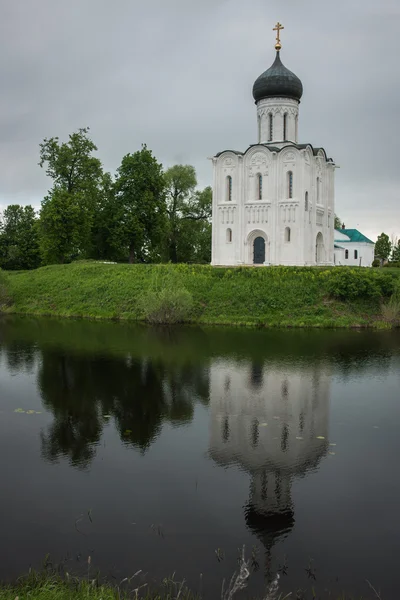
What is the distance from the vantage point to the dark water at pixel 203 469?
666 cm

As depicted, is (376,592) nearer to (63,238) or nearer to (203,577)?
(203,577)

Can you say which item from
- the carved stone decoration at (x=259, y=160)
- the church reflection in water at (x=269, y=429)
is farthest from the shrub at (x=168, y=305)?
the carved stone decoration at (x=259, y=160)

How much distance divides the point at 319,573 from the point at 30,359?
45.7 feet

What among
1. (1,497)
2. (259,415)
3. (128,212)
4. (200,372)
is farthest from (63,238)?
(1,497)

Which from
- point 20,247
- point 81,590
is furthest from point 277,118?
point 81,590

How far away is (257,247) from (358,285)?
9930 millimetres

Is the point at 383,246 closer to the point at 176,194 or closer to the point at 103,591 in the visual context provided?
A: the point at 176,194

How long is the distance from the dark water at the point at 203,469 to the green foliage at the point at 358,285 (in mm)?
11294

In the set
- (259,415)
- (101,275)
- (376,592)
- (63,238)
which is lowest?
(376,592)

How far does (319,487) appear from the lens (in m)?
8.45

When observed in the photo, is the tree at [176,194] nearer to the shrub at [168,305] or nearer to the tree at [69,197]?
the tree at [69,197]

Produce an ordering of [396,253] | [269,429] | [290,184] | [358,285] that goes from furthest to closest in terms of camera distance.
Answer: [396,253]
[290,184]
[358,285]
[269,429]

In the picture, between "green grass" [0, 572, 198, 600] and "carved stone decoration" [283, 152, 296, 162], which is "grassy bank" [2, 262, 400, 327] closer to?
"carved stone decoration" [283, 152, 296, 162]

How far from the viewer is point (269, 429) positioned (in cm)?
1123
